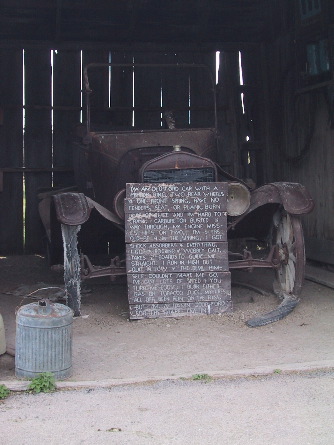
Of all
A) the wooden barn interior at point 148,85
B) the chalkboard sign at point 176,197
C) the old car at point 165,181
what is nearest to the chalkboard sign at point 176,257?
the old car at point 165,181

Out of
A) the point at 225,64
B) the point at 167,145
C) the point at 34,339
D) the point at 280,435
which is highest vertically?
the point at 225,64

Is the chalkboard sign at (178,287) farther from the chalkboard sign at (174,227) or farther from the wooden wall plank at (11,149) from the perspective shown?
the wooden wall plank at (11,149)

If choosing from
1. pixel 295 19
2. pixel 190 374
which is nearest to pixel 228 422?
pixel 190 374

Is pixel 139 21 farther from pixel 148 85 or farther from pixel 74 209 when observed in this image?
pixel 74 209

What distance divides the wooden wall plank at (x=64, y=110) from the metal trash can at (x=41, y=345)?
528 cm

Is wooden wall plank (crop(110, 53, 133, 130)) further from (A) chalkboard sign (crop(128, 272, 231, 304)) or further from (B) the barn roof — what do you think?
(A) chalkboard sign (crop(128, 272, 231, 304))

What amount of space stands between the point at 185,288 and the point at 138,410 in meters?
2.16

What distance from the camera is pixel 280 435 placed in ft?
10.7

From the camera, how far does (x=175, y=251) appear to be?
18.7 ft

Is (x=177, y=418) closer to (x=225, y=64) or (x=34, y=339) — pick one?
(x=34, y=339)

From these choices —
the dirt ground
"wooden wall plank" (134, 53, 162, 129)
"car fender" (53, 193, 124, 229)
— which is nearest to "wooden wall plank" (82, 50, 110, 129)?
"wooden wall plank" (134, 53, 162, 129)

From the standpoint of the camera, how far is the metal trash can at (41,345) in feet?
13.6

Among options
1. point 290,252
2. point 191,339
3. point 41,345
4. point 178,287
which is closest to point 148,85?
point 290,252

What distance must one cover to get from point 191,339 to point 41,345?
1371 mm
